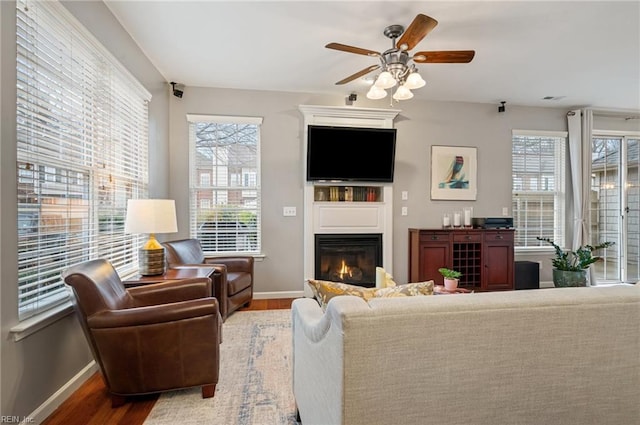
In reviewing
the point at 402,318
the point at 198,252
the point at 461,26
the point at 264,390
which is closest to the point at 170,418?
the point at 264,390

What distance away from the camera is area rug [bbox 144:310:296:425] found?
5.67 ft

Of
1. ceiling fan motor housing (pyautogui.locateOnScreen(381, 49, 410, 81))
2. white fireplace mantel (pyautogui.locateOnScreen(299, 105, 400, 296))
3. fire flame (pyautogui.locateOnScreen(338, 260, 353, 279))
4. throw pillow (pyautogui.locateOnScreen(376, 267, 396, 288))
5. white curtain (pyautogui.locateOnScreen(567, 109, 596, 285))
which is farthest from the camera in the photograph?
white curtain (pyautogui.locateOnScreen(567, 109, 596, 285))

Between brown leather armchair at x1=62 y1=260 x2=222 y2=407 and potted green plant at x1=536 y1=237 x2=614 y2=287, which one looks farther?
potted green plant at x1=536 y1=237 x2=614 y2=287

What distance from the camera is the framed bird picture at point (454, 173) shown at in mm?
4430

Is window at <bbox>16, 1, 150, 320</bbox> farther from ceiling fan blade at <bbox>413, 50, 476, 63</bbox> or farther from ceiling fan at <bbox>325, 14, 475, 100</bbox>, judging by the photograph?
ceiling fan blade at <bbox>413, 50, 476, 63</bbox>

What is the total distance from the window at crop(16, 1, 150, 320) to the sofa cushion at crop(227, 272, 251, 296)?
1003 mm

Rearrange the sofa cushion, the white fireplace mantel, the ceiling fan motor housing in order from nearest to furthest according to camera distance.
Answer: the ceiling fan motor housing < the sofa cushion < the white fireplace mantel

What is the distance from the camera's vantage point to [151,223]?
238 centimetres

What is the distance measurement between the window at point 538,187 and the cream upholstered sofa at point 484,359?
4066 mm

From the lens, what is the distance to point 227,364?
2322mm

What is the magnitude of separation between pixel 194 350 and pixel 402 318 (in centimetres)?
136

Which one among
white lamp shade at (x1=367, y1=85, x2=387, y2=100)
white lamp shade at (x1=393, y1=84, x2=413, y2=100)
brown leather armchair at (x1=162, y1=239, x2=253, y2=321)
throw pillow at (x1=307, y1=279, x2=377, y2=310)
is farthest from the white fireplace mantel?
throw pillow at (x1=307, y1=279, x2=377, y2=310)

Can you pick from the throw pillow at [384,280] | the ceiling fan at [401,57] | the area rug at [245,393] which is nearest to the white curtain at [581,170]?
the ceiling fan at [401,57]

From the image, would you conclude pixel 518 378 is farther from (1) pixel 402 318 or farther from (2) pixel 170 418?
(2) pixel 170 418
